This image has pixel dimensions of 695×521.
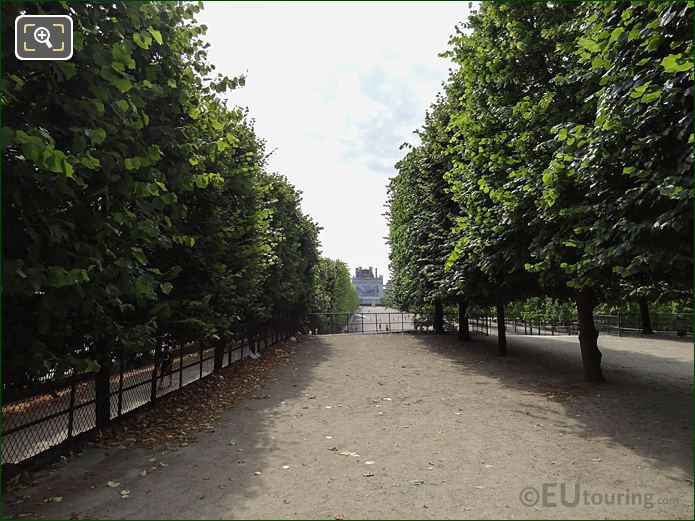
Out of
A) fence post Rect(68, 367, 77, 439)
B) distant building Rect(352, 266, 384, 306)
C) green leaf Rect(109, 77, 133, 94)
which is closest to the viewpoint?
green leaf Rect(109, 77, 133, 94)

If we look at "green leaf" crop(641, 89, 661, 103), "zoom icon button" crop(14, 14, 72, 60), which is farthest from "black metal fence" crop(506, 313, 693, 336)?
"zoom icon button" crop(14, 14, 72, 60)

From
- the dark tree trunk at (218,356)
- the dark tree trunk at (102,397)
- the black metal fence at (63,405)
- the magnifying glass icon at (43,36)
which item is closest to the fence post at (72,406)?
the black metal fence at (63,405)

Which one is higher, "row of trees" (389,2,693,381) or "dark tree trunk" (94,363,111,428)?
"row of trees" (389,2,693,381)

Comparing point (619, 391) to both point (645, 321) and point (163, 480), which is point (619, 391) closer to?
point (163, 480)

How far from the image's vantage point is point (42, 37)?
3703 millimetres

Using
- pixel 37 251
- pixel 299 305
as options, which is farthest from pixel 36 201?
pixel 299 305

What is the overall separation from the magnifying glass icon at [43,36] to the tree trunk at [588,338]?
10879 millimetres

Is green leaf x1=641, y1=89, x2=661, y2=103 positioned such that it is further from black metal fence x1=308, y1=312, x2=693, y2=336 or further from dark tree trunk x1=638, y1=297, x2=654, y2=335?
dark tree trunk x1=638, y1=297, x2=654, y2=335

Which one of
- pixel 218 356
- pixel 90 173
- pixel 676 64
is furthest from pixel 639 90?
pixel 218 356

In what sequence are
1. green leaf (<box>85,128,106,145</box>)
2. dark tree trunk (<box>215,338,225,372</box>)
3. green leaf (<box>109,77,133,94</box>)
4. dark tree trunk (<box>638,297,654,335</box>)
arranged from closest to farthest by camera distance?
green leaf (<box>85,128,106,145</box>), green leaf (<box>109,77,133,94</box>), dark tree trunk (<box>215,338,225,372</box>), dark tree trunk (<box>638,297,654,335</box>)

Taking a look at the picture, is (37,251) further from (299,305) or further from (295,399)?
(299,305)

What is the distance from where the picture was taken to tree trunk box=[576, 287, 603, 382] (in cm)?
998

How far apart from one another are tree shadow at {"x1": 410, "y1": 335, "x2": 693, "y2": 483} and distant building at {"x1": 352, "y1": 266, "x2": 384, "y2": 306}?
14252cm

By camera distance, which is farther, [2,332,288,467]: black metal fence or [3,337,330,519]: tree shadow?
[2,332,288,467]: black metal fence
